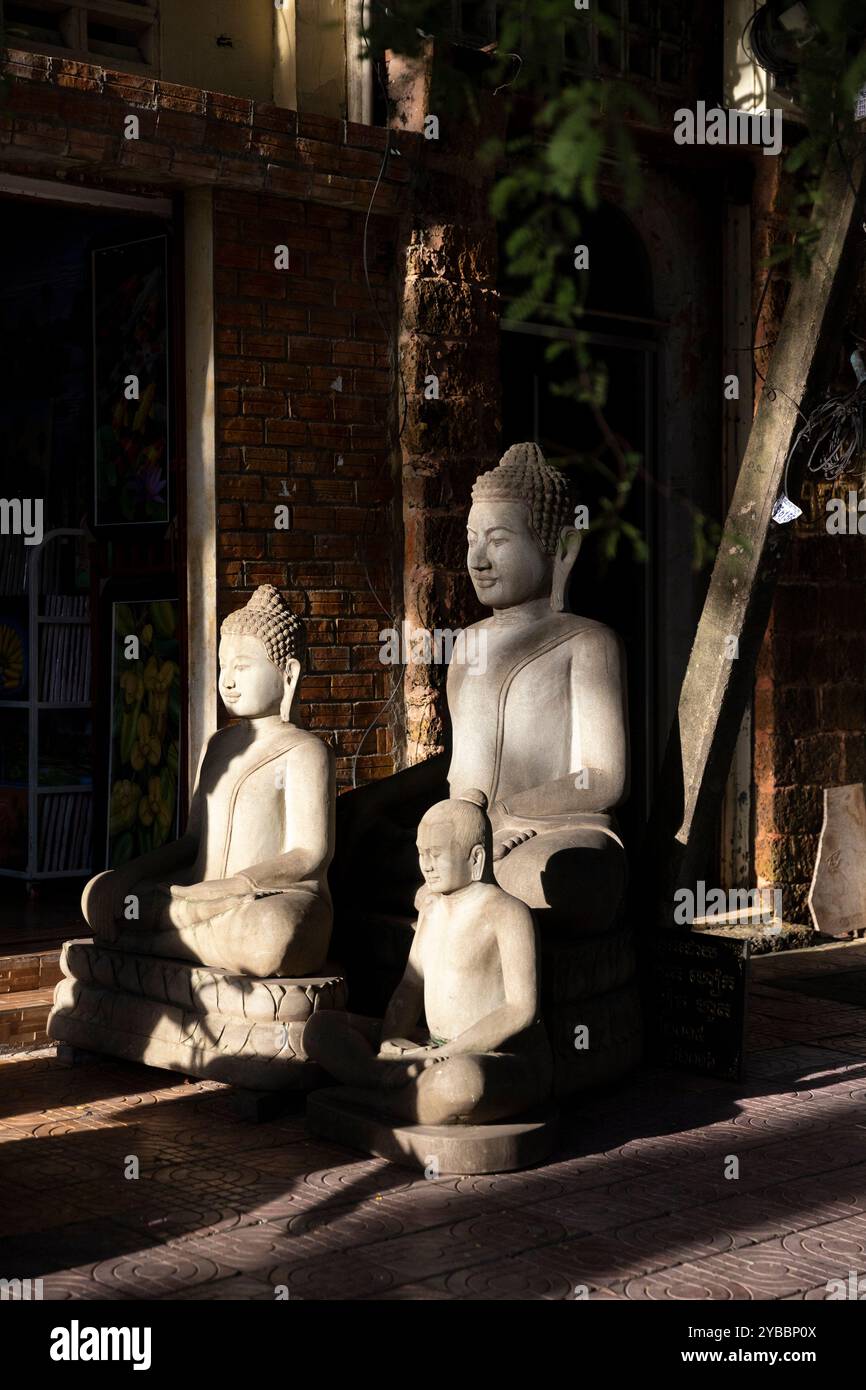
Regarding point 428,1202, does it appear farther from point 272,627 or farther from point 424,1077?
point 272,627

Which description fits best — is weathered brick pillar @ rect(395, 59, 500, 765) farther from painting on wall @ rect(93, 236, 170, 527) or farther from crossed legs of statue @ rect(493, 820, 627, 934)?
crossed legs of statue @ rect(493, 820, 627, 934)

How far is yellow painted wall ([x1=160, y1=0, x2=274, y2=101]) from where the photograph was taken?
7539 millimetres

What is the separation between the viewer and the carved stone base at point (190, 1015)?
5.70 meters

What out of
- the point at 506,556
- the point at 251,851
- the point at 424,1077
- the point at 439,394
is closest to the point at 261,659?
the point at 251,851

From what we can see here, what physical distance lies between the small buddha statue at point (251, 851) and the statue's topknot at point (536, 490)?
3.01 feet

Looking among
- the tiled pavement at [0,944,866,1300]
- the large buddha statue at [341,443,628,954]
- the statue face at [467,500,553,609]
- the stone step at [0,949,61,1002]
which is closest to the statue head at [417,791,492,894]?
the large buddha statue at [341,443,628,954]

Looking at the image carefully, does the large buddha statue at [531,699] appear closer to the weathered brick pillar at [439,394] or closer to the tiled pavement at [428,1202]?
the tiled pavement at [428,1202]

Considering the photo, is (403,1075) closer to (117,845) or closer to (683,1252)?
(683,1252)

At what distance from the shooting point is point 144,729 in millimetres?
8109

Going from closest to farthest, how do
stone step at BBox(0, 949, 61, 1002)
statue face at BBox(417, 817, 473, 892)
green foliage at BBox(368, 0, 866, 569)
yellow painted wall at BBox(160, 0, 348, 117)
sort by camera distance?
green foliage at BBox(368, 0, 866, 569), statue face at BBox(417, 817, 473, 892), stone step at BBox(0, 949, 61, 1002), yellow painted wall at BBox(160, 0, 348, 117)

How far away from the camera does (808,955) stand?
29.6ft

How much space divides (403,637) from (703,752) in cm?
186

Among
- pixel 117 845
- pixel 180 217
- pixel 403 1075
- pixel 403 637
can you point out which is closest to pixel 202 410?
pixel 180 217

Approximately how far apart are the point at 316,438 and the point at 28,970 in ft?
8.78
